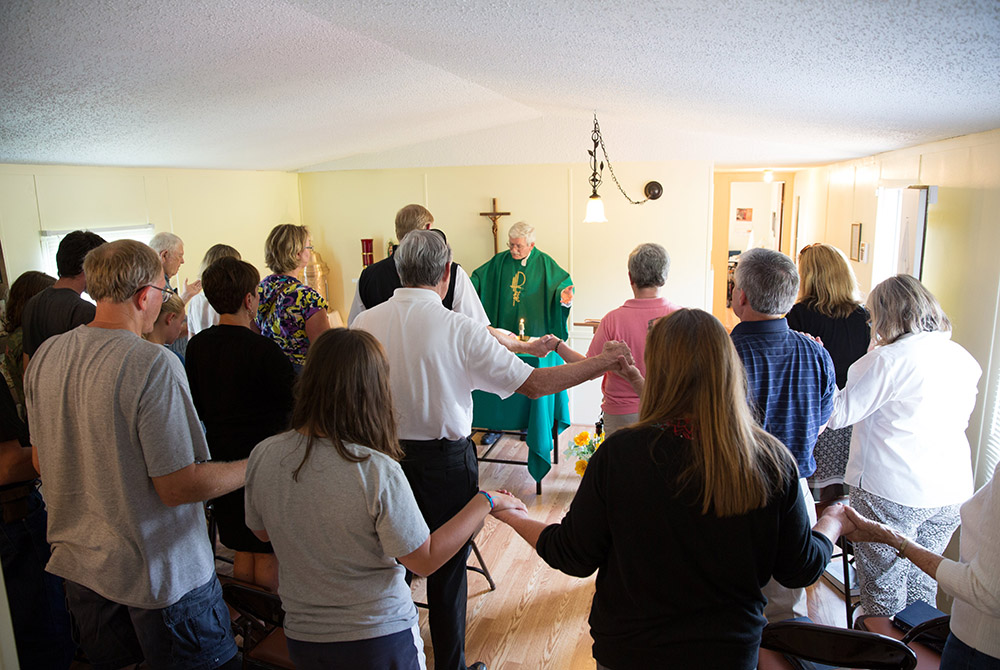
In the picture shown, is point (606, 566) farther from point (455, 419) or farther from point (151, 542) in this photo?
point (151, 542)

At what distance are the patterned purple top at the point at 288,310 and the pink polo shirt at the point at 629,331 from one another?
47.3 inches

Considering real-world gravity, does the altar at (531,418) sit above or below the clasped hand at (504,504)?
below

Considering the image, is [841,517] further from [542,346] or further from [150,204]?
[150,204]

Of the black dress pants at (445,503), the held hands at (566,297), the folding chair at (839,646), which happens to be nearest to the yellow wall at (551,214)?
the held hands at (566,297)

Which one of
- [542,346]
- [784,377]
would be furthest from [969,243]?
[542,346]

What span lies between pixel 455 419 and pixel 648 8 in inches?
51.4

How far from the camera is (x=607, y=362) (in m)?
2.34

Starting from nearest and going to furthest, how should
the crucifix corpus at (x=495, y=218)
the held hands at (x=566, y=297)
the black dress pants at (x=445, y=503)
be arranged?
the black dress pants at (x=445, y=503) < the held hands at (x=566, y=297) < the crucifix corpus at (x=495, y=218)

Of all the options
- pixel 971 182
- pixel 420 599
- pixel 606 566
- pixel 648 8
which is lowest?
pixel 420 599

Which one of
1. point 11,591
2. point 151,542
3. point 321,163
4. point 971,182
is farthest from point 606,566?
point 321,163

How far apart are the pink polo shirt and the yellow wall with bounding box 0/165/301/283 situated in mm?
3141

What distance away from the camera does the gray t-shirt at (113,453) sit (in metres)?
1.65

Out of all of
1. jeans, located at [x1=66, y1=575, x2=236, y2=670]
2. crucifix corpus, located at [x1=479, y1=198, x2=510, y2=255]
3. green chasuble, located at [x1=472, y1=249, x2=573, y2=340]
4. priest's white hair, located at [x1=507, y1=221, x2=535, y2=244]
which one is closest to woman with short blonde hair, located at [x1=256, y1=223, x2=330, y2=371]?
jeans, located at [x1=66, y1=575, x2=236, y2=670]

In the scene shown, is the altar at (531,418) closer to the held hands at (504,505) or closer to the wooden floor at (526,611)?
the wooden floor at (526,611)
